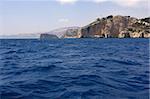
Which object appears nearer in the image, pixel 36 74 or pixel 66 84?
pixel 66 84

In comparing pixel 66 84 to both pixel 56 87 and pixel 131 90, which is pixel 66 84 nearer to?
pixel 56 87

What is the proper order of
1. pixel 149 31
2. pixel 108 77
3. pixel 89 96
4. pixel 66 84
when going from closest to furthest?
pixel 89 96 → pixel 66 84 → pixel 108 77 → pixel 149 31

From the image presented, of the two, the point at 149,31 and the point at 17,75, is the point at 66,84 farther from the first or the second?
the point at 149,31

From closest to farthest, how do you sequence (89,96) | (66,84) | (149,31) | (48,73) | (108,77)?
(89,96) → (66,84) → (108,77) → (48,73) → (149,31)

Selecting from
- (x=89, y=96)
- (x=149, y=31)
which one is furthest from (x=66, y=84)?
(x=149, y=31)

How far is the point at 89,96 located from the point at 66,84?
5.93 feet

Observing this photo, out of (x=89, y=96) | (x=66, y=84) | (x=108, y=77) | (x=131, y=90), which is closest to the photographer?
(x=89, y=96)

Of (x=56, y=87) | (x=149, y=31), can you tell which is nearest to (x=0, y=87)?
(x=56, y=87)

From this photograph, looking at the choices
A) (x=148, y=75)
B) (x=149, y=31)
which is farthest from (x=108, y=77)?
(x=149, y=31)

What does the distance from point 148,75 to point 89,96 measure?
4.61 meters

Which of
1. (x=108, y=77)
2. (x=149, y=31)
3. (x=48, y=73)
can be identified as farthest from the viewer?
(x=149, y=31)

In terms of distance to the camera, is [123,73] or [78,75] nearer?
[78,75]

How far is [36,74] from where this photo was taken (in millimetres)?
11992

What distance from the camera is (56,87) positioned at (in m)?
9.41
